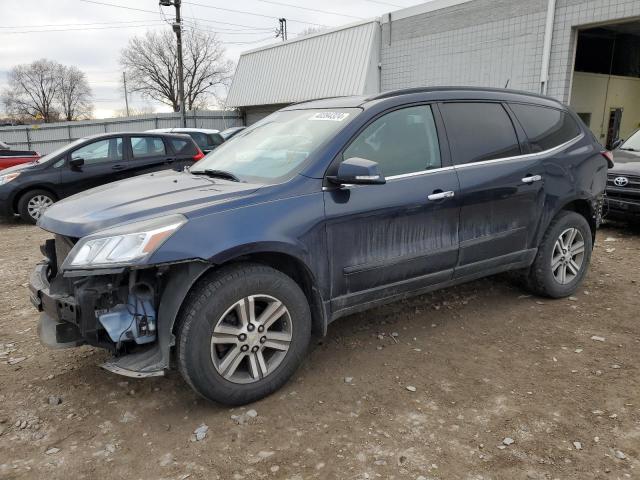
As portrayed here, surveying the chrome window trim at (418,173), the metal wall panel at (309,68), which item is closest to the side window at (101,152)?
the chrome window trim at (418,173)

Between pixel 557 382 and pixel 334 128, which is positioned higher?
pixel 334 128

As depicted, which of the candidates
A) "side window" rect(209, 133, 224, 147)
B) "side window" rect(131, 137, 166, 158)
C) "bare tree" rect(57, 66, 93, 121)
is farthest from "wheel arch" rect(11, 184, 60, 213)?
"bare tree" rect(57, 66, 93, 121)


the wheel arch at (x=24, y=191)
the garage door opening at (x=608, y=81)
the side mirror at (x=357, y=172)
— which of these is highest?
the garage door opening at (x=608, y=81)

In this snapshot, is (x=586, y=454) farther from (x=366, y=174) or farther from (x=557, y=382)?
(x=366, y=174)

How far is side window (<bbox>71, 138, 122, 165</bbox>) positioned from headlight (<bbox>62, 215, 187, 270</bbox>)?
6.65m

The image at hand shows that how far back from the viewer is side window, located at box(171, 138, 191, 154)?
928 centimetres

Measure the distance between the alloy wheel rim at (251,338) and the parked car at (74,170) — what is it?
6.11 metres

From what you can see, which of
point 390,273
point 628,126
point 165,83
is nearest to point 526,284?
point 390,273

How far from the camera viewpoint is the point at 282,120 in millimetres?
3852

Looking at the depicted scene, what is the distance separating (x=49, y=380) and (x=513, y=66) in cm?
1391

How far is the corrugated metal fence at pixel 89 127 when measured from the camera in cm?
2409

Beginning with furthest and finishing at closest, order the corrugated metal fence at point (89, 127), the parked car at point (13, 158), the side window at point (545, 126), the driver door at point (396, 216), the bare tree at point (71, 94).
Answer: the bare tree at point (71, 94) < the corrugated metal fence at point (89, 127) < the parked car at point (13, 158) < the side window at point (545, 126) < the driver door at point (396, 216)

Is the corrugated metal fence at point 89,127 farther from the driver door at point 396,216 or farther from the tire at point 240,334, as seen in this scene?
the tire at point 240,334

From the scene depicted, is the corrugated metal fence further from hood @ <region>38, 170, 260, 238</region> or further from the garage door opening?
hood @ <region>38, 170, 260, 238</region>
